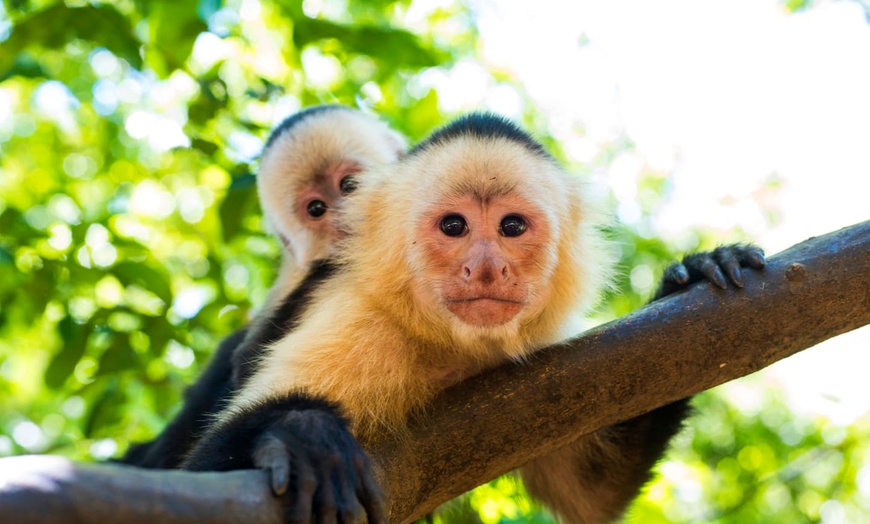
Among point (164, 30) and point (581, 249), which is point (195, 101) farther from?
point (581, 249)

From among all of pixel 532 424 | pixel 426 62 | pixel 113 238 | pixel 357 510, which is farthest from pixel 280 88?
pixel 357 510

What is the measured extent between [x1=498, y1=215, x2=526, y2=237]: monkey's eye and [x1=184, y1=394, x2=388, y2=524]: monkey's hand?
825 mm

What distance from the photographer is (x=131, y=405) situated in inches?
157

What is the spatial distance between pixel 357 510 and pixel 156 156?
4.93 m

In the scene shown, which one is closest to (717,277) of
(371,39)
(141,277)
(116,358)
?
(371,39)

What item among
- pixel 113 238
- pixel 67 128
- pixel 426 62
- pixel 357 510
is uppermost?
pixel 67 128

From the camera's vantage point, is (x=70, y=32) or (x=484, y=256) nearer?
(x=484, y=256)

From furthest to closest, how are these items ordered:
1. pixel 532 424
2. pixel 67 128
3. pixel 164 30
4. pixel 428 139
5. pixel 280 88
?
pixel 67 128, pixel 280 88, pixel 164 30, pixel 428 139, pixel 532 424

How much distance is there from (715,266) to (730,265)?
0.04 m

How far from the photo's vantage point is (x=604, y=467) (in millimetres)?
2979

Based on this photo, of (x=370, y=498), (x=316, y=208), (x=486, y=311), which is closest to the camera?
(x=370, y=498)

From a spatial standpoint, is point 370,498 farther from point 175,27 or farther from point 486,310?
point 175,27

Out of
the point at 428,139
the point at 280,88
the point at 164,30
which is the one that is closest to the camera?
the point at 428,139

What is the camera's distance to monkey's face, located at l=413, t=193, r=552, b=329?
2451 mm
